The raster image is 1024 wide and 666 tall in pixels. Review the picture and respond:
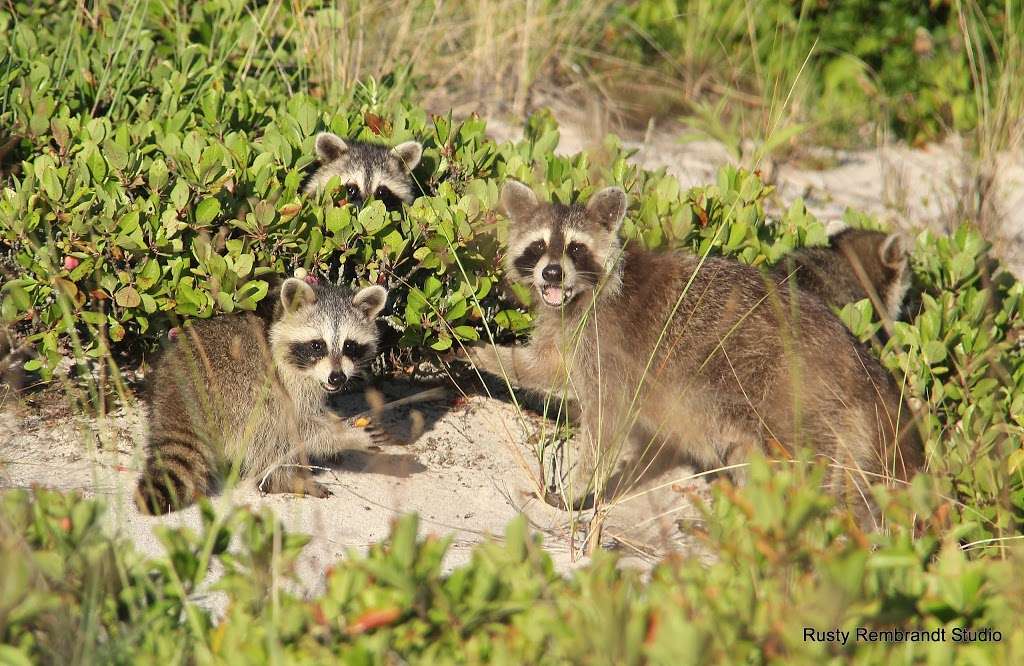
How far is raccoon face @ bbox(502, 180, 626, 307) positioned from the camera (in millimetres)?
5023

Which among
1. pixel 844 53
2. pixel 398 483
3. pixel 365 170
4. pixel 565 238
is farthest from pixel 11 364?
pixel 844 53

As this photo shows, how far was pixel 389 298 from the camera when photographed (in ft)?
17.6

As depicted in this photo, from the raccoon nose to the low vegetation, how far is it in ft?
1.15

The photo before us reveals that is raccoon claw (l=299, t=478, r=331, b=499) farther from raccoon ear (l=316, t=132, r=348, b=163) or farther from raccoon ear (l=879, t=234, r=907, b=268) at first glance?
raccoon ear (l=879, t=234, r=907, b=268)

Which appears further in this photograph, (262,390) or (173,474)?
(262,390)

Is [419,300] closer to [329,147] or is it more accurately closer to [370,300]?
[370,300]

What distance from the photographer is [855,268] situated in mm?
5898

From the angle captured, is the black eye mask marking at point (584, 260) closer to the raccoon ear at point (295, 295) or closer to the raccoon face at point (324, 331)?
the raccoon face at point (324, 331)

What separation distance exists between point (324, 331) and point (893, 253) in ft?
11.0

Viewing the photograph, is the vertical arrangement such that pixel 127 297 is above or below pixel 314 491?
above

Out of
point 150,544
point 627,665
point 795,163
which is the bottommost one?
point 150,544

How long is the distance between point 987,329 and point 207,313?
149 inches

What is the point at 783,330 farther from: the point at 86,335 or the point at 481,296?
the point at 86,335

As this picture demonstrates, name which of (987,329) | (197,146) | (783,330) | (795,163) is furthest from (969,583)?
(795,163)
